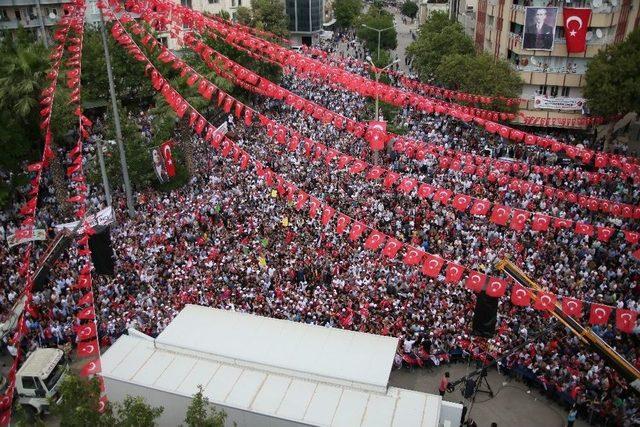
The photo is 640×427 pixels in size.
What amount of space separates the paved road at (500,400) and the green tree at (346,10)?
235 feet

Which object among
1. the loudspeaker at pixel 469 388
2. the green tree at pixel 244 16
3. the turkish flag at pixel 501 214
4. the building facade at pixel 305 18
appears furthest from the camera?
the building facade at pixel 305 18

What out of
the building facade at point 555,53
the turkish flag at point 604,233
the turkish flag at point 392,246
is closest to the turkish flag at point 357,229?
the turkish flag at point 392,246

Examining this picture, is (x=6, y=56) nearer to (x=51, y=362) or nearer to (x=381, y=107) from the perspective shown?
(x=51, y=362)

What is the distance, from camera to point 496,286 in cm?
1625

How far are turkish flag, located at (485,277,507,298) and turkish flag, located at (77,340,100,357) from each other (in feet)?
37.2

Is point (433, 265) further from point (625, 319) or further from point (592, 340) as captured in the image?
point (625, 319)

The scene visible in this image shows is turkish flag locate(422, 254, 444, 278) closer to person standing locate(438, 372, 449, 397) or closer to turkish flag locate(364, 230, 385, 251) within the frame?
turkish flag locate(364, 230, 385, 251)

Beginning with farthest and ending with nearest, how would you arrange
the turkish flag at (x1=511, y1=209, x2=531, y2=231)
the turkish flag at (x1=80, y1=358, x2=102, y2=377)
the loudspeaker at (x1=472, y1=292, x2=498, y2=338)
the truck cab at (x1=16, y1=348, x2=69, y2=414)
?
1. the turkish flag at (x1=511, y1=209, x2=531, y2=231)
2. the truck cab at (x1=16, y1=348, x2=69, y2=414)
3. the loudspeaker at (x1=472, y1=292, x2=498, y2=338)
4. the turkish flag at (x1=80, y1=358, x2=102, y2=377)

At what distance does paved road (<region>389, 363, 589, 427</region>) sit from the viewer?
1762 cm

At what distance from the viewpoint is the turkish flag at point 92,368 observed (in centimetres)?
1555

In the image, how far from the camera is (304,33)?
75.5 metres

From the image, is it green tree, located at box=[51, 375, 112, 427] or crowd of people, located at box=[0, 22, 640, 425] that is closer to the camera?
green tree, located at box=[51, 375, 112, 427]

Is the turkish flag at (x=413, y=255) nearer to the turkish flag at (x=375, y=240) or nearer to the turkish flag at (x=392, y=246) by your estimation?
the turkish flag at (x=392, y=246)

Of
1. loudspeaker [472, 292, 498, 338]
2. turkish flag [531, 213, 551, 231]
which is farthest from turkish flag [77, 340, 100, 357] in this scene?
turkish flag [531, 213, 551, 231]
